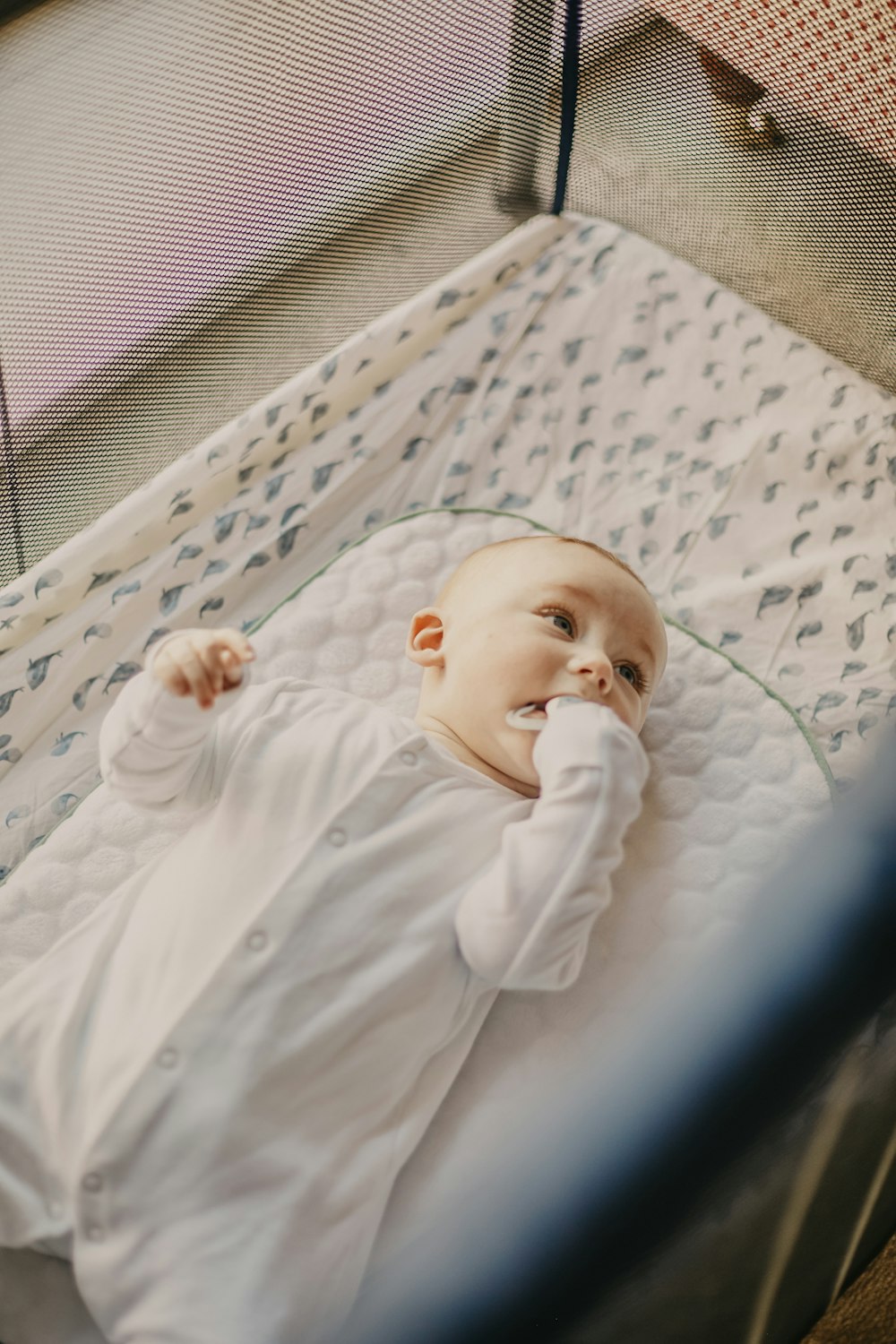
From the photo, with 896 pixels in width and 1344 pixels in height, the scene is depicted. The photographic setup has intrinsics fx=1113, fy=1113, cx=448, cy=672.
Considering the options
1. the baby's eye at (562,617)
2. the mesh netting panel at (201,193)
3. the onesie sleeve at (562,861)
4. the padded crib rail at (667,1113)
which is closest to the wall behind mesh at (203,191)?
the mesh netting panel at (201,193)

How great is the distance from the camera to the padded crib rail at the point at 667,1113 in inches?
18.9

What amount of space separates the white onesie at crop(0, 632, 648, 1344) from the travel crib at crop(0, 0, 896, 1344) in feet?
0.24

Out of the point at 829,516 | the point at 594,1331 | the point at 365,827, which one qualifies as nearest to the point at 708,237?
the point at 829,516

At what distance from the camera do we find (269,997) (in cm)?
83

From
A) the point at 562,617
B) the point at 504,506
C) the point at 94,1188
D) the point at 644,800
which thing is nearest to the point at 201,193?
the point at 504,506

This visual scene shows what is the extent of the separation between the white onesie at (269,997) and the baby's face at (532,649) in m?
0.06

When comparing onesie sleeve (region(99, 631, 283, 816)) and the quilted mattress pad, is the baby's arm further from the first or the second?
the quilted mattress pad

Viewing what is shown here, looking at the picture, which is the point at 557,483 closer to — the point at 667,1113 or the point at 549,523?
the point at 549,523

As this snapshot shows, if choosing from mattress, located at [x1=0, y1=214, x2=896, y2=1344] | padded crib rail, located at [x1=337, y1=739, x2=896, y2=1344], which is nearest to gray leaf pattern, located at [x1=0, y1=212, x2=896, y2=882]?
mattress, located at [x1=0, y1=214, x2=896, y2=1344]

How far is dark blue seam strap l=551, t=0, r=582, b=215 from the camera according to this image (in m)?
1.35

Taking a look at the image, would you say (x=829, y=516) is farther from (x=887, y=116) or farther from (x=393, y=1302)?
(x=393, y=1302)

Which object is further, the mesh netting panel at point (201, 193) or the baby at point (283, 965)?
the mesh netting panel at point (201, 193)

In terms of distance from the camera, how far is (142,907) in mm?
911

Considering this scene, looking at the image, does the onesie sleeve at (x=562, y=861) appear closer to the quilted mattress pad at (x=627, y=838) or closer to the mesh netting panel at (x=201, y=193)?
the quilted mattress pad at (x=627, y=838)
